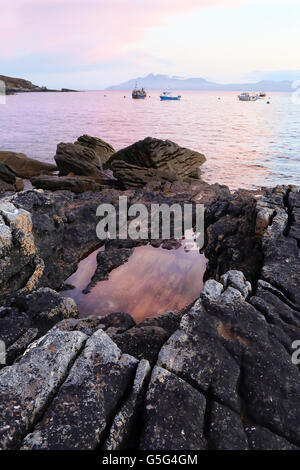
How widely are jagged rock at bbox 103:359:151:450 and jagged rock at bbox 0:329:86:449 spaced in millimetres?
1002

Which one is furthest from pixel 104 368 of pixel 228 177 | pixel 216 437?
pixel 228 177

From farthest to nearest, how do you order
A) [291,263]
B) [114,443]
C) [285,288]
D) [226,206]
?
[226,206], [291,263], [285,288], [114,443]

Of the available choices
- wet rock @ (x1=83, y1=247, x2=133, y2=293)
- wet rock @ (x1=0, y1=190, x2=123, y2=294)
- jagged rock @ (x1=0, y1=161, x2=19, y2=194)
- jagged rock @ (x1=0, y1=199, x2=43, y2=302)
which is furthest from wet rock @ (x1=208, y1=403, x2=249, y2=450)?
jagged rock @ (x1=0, y1=161, x2=19, y2=194)

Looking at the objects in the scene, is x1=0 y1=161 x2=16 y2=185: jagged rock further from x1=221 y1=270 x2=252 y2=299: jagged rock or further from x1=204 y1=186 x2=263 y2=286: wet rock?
x1=221 y1=270 x2=252 y2=299: jagged rock

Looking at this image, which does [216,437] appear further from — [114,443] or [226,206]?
[226,206]

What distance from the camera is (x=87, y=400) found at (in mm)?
3914

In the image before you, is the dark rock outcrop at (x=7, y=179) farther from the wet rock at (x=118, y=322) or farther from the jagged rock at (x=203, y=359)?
the jagged rock at (x=203, y=359)

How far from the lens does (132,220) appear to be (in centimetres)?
1430

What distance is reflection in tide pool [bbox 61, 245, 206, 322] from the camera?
8.97m

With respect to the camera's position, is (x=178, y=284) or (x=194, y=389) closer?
(x=194, y=389)

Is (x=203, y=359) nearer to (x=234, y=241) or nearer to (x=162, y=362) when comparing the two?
(x=162, y=362)

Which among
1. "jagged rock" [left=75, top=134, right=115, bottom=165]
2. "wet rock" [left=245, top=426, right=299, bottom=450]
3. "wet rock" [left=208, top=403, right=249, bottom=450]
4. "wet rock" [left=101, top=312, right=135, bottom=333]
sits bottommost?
"wet rock" [left=101, top=312, right=135, bottom=333]

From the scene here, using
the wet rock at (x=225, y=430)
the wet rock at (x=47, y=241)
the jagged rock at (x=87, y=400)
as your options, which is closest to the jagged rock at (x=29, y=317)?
the wet rock at (x=47, y=241)

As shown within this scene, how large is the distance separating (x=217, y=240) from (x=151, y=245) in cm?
309
